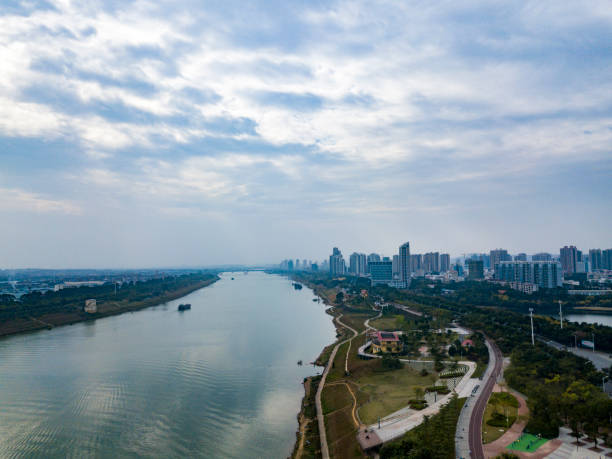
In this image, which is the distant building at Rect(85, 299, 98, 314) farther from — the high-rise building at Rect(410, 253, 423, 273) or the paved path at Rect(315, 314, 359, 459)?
the high-rise building at Rect(410, 253, 423, 273)

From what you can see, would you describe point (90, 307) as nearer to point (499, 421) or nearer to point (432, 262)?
point (499, 421)

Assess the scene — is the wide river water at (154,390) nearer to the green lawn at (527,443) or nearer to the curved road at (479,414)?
the curved road at (479,414)

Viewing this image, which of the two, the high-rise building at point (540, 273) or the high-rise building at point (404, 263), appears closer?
the high-rise building at point (540, 273)

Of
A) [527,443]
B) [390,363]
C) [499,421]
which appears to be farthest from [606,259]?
[527,443]

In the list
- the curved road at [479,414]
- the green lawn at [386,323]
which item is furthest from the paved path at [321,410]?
the green lawn at [386,323]

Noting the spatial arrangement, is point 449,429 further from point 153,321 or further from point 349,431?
point 153,321

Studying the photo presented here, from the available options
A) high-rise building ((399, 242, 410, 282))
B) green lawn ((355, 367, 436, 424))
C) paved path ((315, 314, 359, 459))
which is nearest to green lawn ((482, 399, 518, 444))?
green lawn ((355, 367, 436, 424))
